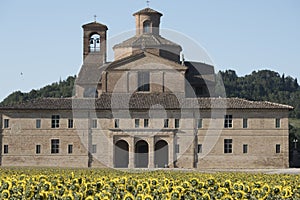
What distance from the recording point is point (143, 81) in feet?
191

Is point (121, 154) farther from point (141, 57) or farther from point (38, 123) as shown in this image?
point (141, 57)

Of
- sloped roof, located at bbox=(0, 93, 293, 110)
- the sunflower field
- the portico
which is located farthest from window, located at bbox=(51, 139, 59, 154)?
the sunflower field

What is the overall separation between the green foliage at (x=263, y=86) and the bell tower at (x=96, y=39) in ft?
222

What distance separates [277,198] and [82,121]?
128 feet

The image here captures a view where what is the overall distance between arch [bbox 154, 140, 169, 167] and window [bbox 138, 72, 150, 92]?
6.77 meters

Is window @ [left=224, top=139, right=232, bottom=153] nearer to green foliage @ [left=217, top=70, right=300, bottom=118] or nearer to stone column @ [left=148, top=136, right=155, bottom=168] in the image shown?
stone column @ [left=148, top=136, right=155, bottom=168]

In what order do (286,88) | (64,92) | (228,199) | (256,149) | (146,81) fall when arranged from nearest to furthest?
(228,199) < (256,149) < (146,81) < (64,92) < (286,88)

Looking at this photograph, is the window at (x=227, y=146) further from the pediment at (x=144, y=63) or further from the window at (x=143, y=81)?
the window at (x=143, y=81)

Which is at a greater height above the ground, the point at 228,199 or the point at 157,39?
the point at 157,39

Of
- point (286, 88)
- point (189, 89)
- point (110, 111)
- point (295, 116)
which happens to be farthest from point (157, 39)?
point (286, 88)

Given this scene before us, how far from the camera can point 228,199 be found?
13.5 m

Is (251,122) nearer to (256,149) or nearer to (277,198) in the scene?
(256,149)

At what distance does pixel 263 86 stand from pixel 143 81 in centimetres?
9800

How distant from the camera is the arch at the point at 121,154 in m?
53.0
